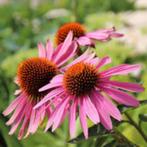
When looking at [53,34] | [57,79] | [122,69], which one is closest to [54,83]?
[57,79]

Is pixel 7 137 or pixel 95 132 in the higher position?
pixel 95 132

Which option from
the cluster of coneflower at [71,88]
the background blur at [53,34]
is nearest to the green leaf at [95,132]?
the cluster of coneflower at [71,88]

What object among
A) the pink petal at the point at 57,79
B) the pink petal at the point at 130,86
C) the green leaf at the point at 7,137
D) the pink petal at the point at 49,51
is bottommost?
the green leaf at the point at 7,137

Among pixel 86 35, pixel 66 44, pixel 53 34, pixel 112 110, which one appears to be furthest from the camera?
pixel 53 34

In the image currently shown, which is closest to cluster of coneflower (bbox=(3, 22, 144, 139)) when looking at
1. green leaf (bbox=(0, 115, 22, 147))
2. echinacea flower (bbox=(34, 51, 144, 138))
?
echinacea flower (bbox=(34, 51, 144, 138))

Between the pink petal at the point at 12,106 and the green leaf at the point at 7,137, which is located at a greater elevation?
the pink petal at the point at 12,106

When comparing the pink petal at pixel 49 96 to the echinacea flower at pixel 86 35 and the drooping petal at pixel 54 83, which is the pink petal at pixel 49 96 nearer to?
the drooping petal at pixel 54 83

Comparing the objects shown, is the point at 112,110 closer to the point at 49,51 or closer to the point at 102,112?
the point at 102,112

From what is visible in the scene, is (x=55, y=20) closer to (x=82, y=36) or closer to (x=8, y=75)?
(x=8, y=75)

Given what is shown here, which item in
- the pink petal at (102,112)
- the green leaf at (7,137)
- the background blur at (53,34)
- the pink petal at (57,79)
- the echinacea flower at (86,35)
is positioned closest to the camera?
the pink petal at (102,112)
